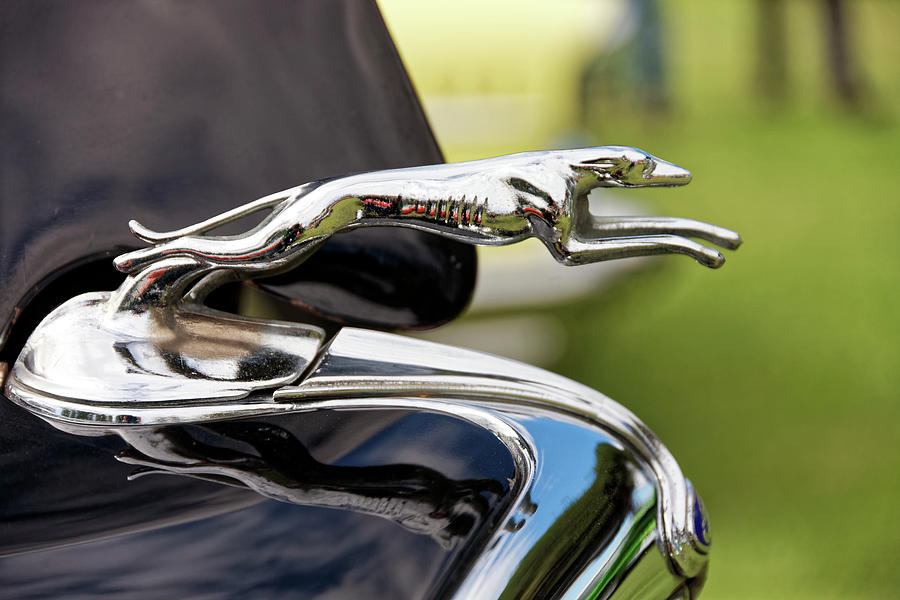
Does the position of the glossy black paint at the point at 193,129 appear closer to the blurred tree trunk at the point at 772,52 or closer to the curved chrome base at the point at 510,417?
the curved chrome base at the point at 510,417

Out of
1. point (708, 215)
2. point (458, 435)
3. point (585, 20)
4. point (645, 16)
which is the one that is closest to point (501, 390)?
point (458, 435)

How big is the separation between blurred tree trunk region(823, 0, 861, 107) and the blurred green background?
239 cm

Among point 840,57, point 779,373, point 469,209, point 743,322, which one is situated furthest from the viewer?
point 840,57

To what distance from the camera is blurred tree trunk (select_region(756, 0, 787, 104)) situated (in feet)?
32.2

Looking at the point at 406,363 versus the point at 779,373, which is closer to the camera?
the point at 406,363

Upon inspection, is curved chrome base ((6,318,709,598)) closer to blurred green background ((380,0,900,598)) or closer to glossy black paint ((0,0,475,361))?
glossy black paint ((0,0,475,361))

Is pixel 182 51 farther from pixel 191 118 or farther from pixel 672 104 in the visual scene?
pixel 672 104

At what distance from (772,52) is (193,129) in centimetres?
1043

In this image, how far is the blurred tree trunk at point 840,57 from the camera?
9.26 meters

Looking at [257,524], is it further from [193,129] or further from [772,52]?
[772,52]

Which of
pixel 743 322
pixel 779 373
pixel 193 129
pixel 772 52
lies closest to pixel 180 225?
pixel 193 129

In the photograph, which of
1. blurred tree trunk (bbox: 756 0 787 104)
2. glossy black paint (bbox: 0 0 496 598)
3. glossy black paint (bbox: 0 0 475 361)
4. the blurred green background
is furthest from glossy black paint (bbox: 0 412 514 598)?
blurred tree trunk (bbox: 756 0 787 104)

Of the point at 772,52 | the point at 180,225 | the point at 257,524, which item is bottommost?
the point at 772,52

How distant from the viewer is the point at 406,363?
66cm
